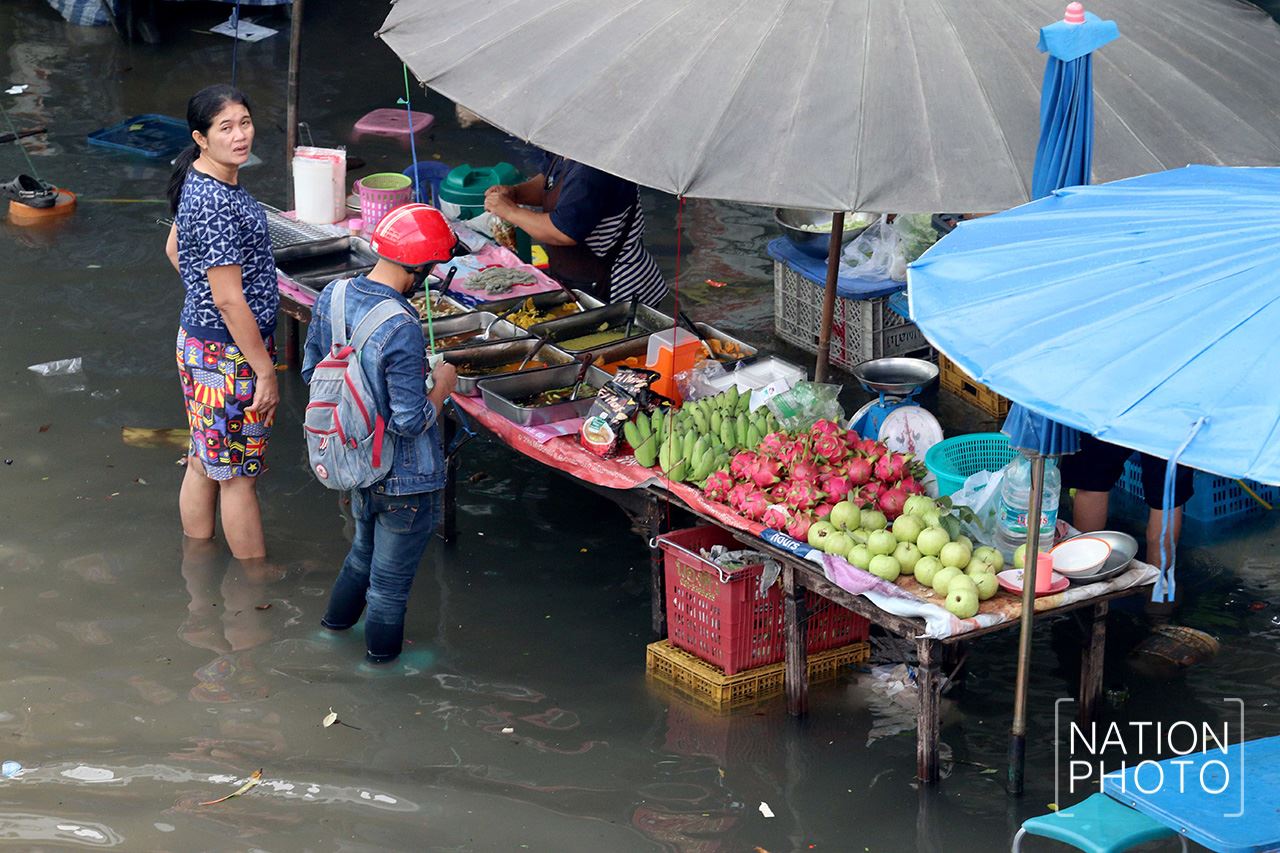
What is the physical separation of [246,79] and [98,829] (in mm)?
9429

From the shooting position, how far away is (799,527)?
5098 millimetres

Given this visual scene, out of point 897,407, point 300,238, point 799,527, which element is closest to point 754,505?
point 799,527

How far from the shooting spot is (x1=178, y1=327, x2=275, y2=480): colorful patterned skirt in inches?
222

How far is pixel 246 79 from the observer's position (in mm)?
12883

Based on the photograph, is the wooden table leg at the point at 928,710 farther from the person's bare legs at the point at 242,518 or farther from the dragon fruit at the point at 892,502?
the person's bare legs at the point at 242,518

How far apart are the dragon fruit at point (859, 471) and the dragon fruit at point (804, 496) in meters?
0.13

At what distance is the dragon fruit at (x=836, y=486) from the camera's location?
516 cm

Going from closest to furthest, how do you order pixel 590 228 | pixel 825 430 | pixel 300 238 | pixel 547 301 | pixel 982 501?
pixel 982 501 → pixel 825 430 → pixel 590 228 → pixel 547 301 → pixel 300 238

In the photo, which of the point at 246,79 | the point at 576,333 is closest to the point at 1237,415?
the point at 576,333

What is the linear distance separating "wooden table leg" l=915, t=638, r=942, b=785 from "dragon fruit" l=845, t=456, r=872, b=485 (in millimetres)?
663

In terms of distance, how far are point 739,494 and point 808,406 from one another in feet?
1.89

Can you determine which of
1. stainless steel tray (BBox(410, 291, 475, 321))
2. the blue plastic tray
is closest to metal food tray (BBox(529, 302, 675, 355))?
stainless steel tray (BBox(410, 291, 475, 321))

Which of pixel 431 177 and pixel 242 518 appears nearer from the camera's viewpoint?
pixel 242 518

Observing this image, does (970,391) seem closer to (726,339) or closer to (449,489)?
(726,339)
